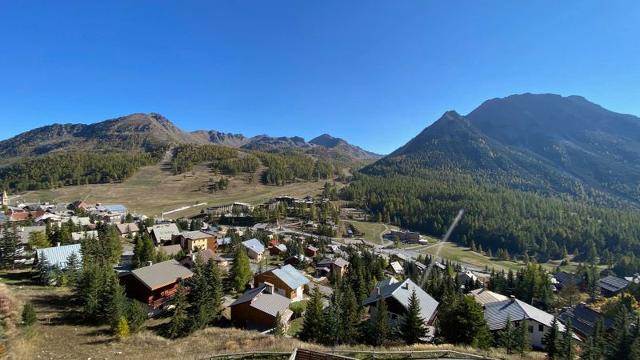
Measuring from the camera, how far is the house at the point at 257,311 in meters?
43.0

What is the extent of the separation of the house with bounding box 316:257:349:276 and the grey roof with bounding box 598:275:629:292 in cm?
7104

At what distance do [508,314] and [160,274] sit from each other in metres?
46.1

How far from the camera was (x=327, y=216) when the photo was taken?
173625 mm

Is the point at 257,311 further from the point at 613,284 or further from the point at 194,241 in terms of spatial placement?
the point at 613,284

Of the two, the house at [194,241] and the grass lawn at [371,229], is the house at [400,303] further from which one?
the grass lawn at [371,229]

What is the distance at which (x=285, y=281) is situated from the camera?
57.7m

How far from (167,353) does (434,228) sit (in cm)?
17089

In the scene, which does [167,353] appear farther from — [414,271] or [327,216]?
[327,216]

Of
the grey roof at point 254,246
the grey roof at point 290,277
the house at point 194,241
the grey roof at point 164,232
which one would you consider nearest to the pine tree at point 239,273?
the grey roof at point 290,277

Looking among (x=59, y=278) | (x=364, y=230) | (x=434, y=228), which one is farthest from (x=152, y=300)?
Answer: (x=434, y=228)

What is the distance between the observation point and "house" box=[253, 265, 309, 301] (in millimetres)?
57297

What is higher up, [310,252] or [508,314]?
[508,314]

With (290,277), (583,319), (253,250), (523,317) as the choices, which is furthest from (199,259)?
(583,319)

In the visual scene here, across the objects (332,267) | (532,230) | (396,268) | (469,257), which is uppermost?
(332,267)
